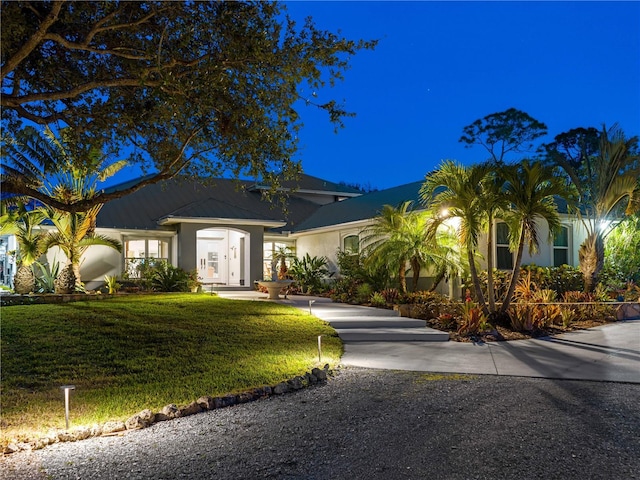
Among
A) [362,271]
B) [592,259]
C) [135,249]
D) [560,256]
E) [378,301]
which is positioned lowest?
[378,301]

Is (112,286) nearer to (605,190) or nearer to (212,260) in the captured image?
(212,260)

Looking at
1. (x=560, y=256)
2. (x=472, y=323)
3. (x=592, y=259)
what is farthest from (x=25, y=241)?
(x=560, y=256)

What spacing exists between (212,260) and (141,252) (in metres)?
3.96

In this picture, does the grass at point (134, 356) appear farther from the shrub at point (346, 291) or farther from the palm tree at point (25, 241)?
the palm tree at point (25, 241)

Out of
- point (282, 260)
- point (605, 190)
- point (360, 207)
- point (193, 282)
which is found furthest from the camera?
point (282, 260)

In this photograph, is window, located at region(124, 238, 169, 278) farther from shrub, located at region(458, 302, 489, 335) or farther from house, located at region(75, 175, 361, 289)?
shrub, located at region(458, 302, 489, 335)

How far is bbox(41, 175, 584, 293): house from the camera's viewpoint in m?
18.2

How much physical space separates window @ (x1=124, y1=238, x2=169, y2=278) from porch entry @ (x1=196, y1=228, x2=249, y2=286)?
2654mm

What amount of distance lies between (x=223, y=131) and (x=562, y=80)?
79.9 m

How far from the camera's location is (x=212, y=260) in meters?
25.1

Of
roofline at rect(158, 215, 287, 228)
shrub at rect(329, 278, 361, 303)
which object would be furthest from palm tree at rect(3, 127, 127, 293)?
shrub at rect(329, 278, 361, 303)

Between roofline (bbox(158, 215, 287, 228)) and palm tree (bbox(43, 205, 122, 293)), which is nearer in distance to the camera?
palm tree (bbox(43, 205, 122, 293))

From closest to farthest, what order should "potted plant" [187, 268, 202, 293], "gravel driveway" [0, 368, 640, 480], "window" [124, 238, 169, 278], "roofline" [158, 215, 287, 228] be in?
"gravel driveway" [0, 368, 640, 480] → "potted plant" [187, 268, 202, 293] → "roofline" [158, 215, 287, 228] → "window" [124, 238, 169, 278]

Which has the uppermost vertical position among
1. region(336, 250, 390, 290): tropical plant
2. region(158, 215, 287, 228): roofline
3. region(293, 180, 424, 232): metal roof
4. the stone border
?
region(293, 180, 424, 232): metal roof
